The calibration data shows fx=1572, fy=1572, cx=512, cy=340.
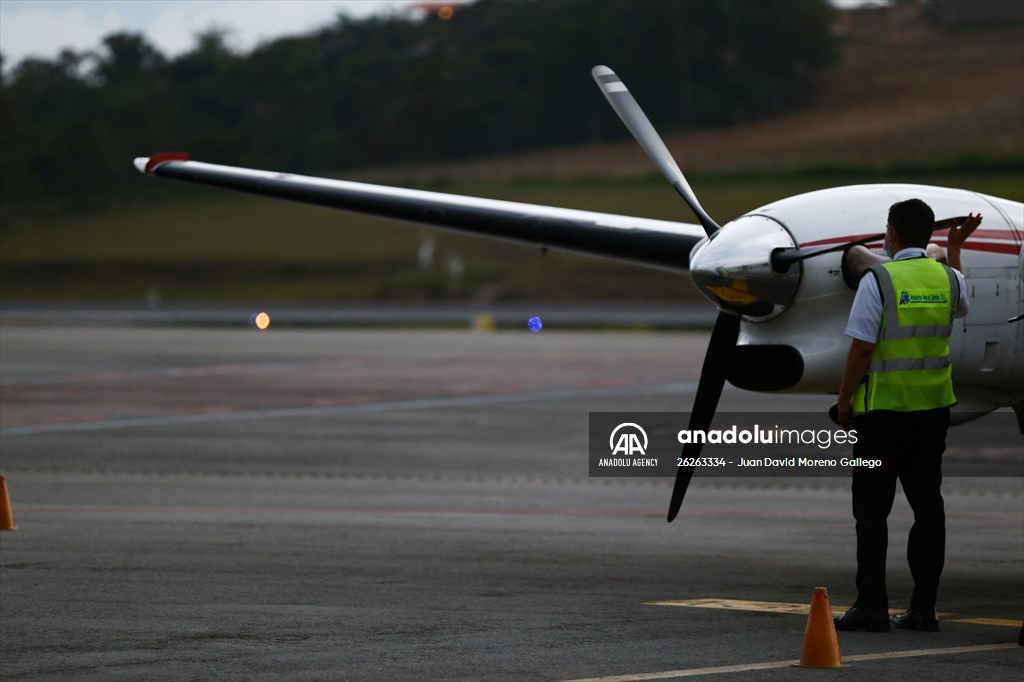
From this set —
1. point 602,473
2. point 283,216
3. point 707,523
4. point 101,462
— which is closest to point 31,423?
point 101,462

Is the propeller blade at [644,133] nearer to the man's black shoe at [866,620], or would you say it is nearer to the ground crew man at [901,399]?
the ground crew man at [901,399]

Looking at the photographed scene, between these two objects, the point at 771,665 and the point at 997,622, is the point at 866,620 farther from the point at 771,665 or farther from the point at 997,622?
the point at 771,665

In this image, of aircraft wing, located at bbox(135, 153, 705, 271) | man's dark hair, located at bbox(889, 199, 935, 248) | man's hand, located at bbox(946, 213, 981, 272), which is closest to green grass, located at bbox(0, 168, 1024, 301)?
aircraft wing, located at bbox(135, 153, 705, 271)

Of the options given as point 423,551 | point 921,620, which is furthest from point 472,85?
point 921,620

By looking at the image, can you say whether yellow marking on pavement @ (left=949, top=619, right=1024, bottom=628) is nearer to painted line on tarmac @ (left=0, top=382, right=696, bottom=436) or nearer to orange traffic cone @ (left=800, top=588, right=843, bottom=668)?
orange traffic cone @ (left=800, top=588, right=843, bottom=668)

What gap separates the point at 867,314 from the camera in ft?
26.1

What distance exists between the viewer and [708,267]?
8.65 metres

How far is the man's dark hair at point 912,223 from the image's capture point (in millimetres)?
8039

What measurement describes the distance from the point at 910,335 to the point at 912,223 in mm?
578

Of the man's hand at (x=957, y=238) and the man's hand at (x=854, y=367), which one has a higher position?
the man's hand at (x=957, y=238)

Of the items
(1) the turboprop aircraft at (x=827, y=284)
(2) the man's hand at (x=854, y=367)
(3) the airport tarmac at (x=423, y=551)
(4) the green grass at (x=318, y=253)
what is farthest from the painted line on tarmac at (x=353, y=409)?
(4) the green grass at (x=318, y=253)

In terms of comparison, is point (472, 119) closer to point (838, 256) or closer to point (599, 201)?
point (599, 201)

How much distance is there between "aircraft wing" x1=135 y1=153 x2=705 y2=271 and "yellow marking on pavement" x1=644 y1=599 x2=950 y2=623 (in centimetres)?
271

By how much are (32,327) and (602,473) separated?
98.6 ft
